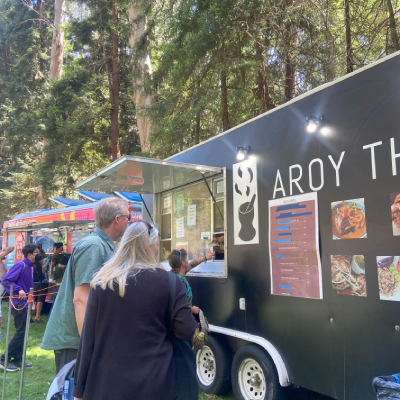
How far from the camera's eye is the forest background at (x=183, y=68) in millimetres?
8297

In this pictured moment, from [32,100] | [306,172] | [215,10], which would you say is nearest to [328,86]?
[306,172]

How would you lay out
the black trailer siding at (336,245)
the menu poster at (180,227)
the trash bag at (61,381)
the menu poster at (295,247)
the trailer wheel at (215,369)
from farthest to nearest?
1. the menu poster at (180,227)
2. the trailer wheel at (215,369)
3. the menu poster at (295,247)
4. the black trailer siding at (336,245)
5. the trash bag at (61,381)

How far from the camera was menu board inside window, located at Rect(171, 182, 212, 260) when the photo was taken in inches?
207

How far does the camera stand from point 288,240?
352 centimetres

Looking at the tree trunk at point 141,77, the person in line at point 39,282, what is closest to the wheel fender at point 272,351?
the person in line at point 39,282

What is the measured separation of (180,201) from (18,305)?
290cm

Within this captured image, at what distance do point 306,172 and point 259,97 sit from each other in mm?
6701

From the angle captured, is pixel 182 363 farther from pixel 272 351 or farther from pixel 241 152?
pixel 241 152

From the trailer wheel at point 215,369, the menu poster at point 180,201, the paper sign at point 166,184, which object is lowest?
the trailer wheel at point 215,369

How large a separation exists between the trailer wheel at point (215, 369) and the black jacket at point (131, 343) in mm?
2654

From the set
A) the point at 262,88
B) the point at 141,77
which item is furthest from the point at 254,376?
the point at 141,77

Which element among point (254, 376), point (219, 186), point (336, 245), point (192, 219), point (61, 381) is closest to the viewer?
point (61, 381)

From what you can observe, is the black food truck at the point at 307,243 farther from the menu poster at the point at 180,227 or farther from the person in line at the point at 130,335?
the person in line at the point at 130,335

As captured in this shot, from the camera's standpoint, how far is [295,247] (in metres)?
3.42
